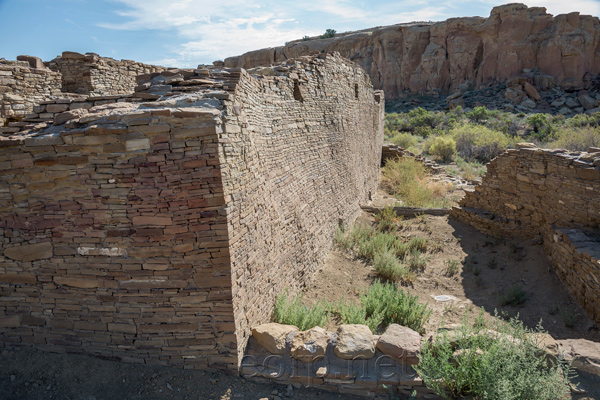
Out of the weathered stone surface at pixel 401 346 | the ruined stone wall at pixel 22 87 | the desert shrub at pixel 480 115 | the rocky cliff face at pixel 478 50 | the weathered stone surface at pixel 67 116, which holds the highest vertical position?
the rocky cliff face at pixel 478 50

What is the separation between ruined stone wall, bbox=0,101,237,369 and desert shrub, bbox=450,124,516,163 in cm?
1576

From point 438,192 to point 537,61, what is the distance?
97.1 feet

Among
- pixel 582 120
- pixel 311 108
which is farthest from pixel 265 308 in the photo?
pixel 582 120

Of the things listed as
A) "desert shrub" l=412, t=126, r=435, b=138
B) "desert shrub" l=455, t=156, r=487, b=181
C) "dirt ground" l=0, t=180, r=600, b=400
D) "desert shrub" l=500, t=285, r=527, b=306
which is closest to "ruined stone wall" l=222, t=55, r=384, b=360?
"dirt ground" l=0, t=180, r=600, b=400

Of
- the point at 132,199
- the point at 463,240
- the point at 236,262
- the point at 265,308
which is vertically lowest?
the point at 463,240

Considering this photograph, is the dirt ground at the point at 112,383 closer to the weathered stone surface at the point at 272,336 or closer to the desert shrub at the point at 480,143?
the weathered stone surface at the point at 272,336

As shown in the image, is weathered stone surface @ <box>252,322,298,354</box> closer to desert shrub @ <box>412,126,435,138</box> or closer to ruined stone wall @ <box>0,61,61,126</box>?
ruined stone wall @ <box>0,61,61,126</box>

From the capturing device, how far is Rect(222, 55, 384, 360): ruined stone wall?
147 inches

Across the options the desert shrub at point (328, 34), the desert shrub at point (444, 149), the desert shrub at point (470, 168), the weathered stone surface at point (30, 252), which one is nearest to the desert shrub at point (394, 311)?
the weathered stone surface at point (30, 252)

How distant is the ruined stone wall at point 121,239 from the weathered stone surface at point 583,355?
10.8 feet

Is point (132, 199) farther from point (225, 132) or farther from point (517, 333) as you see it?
point (517, 333)

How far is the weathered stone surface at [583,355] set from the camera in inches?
131

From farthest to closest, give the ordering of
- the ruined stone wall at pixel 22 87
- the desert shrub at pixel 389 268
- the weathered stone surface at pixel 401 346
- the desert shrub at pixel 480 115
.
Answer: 1. the desert shrub at pixel 480 115
2. the desert shrub at pixel 389 268
3. the ruined stone wall at pixel 22 87
4. the weathered stone surface at pixel 401 346

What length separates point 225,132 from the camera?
3.46 metres
